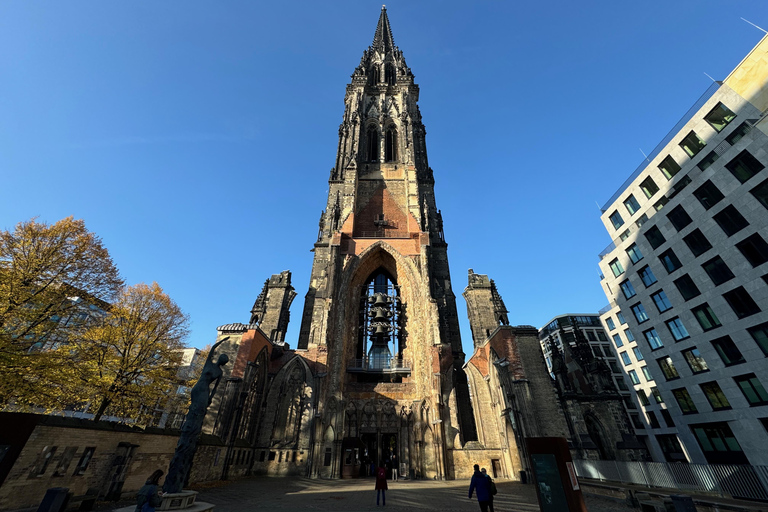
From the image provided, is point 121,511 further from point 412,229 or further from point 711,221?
point 711,221

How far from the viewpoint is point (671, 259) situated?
23375mm

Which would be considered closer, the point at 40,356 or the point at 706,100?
the point at 40,356

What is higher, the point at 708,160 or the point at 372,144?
the point at 372,144

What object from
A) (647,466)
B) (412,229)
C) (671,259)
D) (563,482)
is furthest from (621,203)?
(563,482)

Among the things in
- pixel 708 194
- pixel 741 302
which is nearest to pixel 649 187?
pixel 708 194

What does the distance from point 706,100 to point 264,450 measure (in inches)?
1456

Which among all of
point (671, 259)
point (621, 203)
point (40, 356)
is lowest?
point (40, 356)

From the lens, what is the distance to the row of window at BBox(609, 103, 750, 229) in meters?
19.8

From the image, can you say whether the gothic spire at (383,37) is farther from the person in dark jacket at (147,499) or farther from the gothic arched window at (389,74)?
the person in dark jacket at (147,499)

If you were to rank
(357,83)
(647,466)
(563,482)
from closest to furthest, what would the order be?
1. (563,482)
2. (647,466)
3. (357,83)

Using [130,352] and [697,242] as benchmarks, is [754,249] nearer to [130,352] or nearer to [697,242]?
[697,242]

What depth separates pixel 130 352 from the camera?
53.6ft

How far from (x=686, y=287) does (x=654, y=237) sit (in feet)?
15.2

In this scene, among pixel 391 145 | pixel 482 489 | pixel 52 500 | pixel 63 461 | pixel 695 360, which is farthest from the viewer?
pixel 391 145
